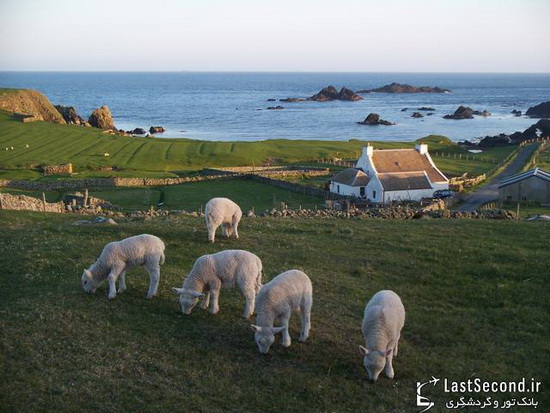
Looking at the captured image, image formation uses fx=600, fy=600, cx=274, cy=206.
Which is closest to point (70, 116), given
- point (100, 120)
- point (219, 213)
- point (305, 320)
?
point (100, 120)

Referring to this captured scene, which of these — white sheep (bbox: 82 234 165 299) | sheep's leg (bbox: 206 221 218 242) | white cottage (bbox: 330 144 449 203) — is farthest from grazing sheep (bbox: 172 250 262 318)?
white cottage (bbox: 330 144 449 203)

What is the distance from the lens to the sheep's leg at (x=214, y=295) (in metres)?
15.3

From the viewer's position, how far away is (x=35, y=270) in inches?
728

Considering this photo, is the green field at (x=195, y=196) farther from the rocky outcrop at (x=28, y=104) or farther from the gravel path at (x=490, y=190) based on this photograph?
the rocky outcrop at (x=28, y=104)

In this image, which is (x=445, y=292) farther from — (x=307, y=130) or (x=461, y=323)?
(x=307, y=130)

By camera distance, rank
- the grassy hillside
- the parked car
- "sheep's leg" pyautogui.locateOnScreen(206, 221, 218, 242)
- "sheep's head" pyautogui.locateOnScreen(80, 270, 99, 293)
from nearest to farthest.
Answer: "sheep's head" pyautogui.locateOnScreen(80, 270, 99, 293) < "sheep's leg" pyautogui.locateOnScreen(206, 221, 218, 242) < the parked car < the grassy hillside

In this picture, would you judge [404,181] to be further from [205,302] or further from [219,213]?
[205,302]

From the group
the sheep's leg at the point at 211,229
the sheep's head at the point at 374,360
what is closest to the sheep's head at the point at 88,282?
the sheep's leg at the point at 211,229

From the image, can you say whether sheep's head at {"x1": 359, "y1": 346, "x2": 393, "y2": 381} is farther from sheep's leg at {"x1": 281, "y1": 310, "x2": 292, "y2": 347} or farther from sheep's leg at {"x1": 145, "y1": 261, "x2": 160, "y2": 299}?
sheep's leg at {"x1": 145, "y1": 261, "x2": 160, "y2": 299}

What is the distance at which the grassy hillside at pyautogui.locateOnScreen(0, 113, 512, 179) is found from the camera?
70.6 m

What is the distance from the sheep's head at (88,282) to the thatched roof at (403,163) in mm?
44280

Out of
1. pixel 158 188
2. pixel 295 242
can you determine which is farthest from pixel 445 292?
pixel 158 188

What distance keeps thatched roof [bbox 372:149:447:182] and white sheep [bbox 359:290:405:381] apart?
148 feet

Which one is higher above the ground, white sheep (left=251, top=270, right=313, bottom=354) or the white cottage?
white sheep (left=251, top=270, right=313, bottom=354)
